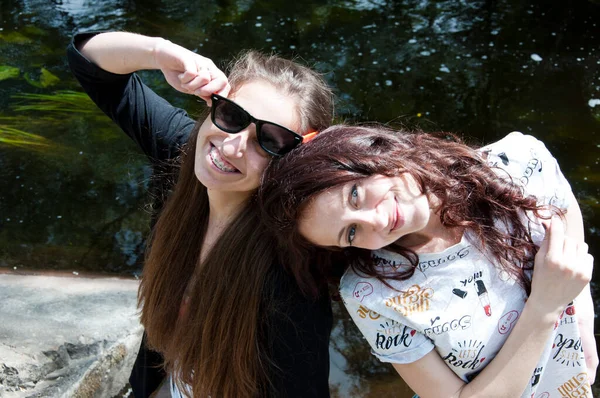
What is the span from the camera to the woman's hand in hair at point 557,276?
150 cm

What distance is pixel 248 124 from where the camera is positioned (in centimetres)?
156

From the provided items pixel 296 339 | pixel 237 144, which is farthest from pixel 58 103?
pixel 296 339

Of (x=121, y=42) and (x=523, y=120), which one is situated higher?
(x=121, y=42)

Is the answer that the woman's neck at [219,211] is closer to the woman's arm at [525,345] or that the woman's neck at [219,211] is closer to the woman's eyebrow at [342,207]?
the woman's eyebrow at [342,207]

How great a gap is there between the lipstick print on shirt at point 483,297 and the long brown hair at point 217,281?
0.50m

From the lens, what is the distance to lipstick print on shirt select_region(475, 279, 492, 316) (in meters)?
1.55

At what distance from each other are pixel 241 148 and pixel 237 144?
0.01 m

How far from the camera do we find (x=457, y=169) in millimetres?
1685

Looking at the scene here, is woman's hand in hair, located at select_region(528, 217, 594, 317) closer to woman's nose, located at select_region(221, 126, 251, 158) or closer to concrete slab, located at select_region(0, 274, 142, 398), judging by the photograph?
woman's nose, located at select_region(221, 126, 251, 158)

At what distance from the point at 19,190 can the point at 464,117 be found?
9.26 ft

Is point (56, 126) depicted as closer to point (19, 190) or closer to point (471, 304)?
A: point (19, 190)

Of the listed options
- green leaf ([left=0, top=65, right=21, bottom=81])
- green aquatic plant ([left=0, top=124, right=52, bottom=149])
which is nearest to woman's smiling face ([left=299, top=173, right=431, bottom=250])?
green aquatic plant ([left=0, top=124, right=52, bottom=149])

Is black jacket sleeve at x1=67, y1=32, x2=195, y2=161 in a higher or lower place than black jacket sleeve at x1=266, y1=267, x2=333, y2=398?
higher

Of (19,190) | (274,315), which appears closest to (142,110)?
(274,315)
